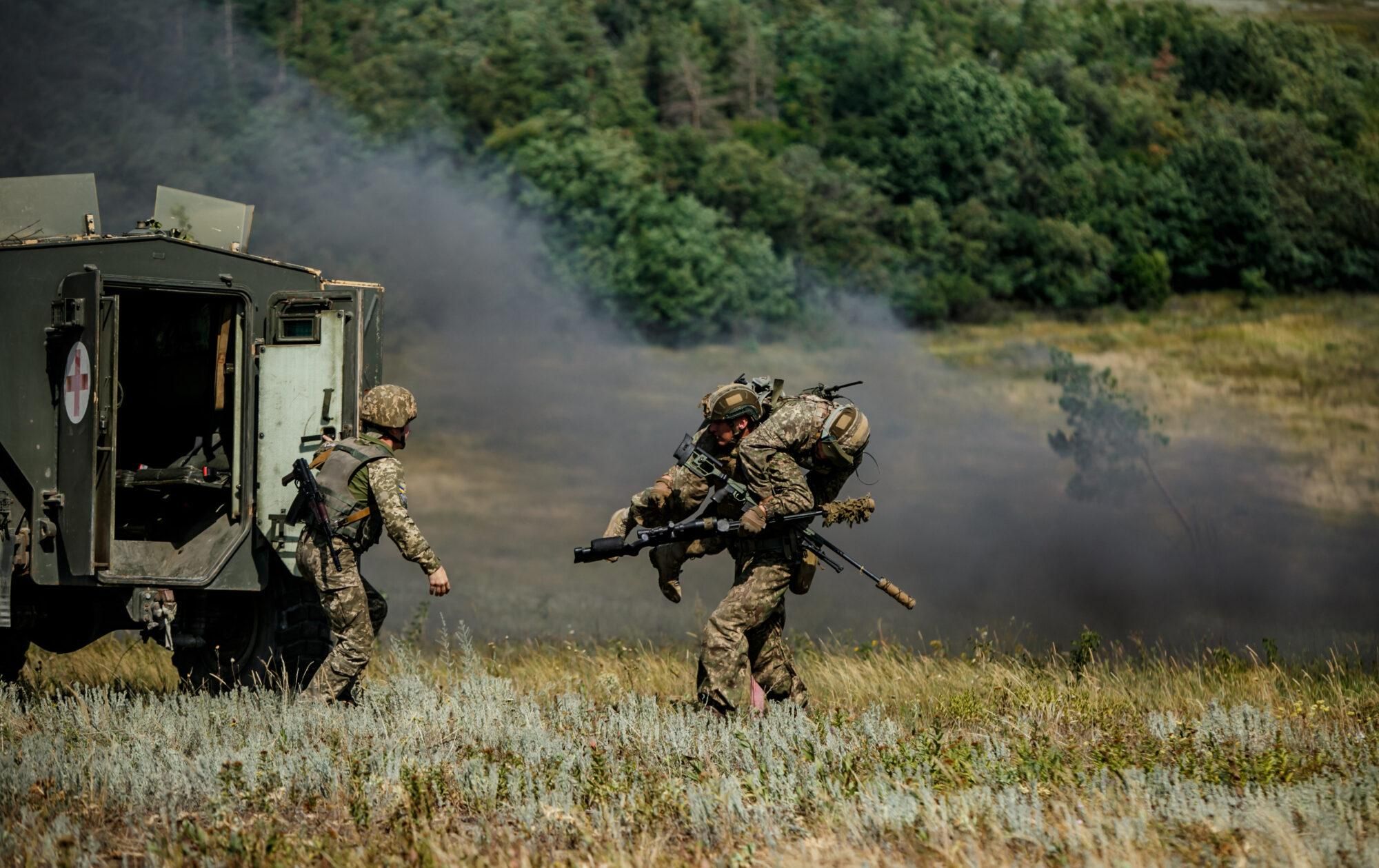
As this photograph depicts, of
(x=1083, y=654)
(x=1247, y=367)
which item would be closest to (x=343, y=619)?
(x=1083, y=654)

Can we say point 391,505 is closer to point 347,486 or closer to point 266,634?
point 347,486

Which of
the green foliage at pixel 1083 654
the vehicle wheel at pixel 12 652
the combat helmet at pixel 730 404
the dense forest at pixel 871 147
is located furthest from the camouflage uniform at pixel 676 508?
the dense forest at pixel 871 147

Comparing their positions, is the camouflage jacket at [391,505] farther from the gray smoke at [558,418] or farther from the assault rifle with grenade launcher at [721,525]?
the gray smoke at [558,418]

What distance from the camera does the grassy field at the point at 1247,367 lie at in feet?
95.7

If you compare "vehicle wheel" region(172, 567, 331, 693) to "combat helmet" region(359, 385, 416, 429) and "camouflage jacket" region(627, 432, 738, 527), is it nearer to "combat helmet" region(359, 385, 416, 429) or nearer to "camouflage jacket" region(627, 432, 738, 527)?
"combat helmet" region(359, 385, 416, 429)

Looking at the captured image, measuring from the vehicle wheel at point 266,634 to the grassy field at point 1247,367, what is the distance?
22.0 meters

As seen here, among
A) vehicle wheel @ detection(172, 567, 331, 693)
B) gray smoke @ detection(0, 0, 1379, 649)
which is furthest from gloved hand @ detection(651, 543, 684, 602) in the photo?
gray smoke @ detection(0, 0, 1379, 649)

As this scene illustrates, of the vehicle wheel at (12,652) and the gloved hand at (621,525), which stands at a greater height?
the gloved hand at (621,525)

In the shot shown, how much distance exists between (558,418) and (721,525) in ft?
65.1

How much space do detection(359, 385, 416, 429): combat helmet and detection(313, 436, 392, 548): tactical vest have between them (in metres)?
0.13

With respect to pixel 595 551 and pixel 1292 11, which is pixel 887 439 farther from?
pixel 595 551

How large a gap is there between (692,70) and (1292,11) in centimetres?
1436

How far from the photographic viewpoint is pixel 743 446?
8.29 m

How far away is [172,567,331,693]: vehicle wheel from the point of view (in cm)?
932
